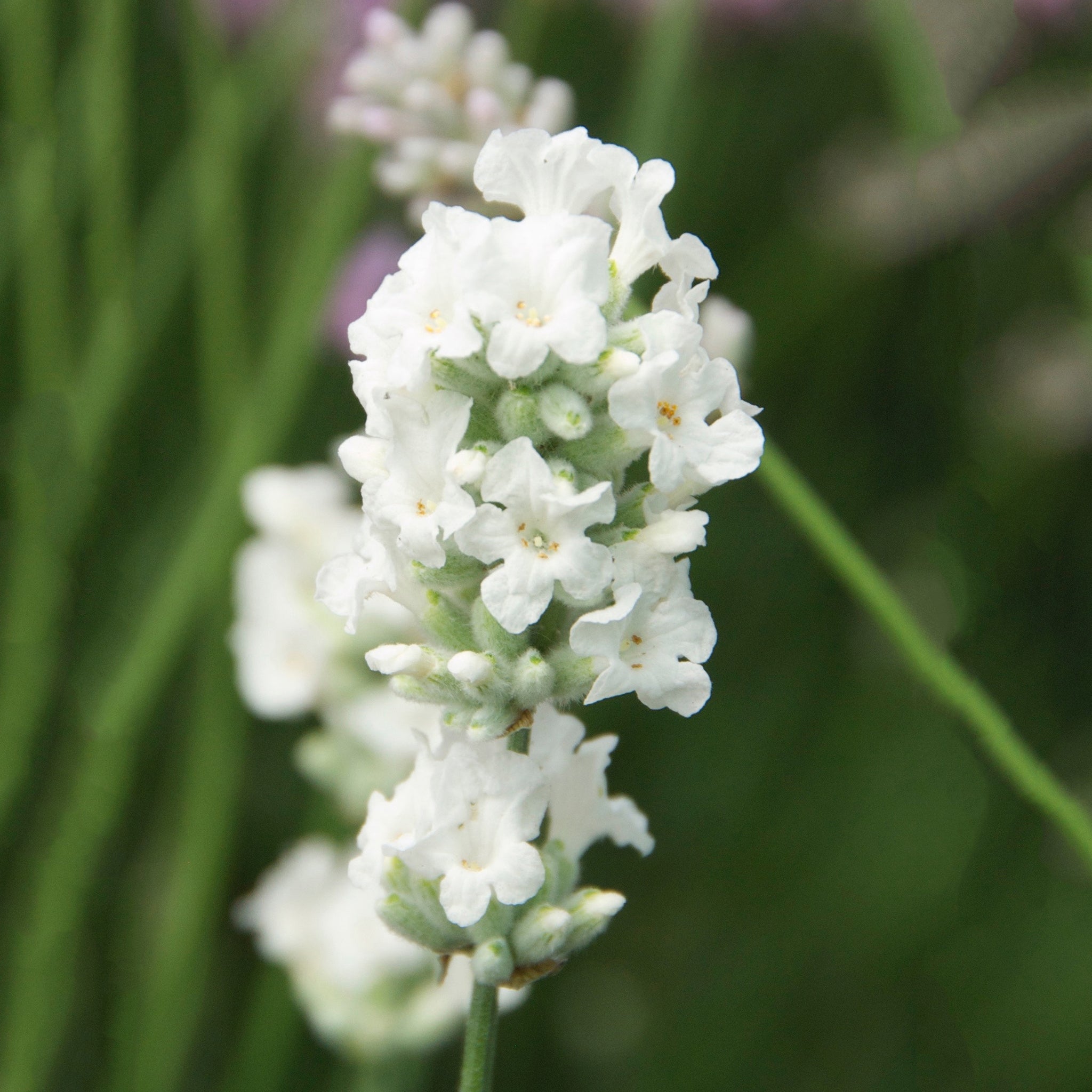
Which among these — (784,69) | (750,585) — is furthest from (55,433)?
(784,69)

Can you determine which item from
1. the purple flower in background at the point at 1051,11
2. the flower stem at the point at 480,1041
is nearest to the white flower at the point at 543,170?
the flower stem at the point at 480,1041

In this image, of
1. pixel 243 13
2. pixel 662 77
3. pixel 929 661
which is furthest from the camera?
pixel 243 13

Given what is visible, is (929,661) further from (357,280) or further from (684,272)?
(357,280)

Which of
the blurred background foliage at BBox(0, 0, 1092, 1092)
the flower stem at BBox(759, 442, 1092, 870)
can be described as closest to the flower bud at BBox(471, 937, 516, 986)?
the flower stem at BBox(759, 442, 1092, 870)

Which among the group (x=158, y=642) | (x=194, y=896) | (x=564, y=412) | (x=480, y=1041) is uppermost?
(x=158, y=642)

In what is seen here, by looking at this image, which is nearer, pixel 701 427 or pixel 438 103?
pixel 701 427

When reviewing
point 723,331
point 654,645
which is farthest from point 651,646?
point 723,331

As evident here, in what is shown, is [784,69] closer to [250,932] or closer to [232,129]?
[232,129]

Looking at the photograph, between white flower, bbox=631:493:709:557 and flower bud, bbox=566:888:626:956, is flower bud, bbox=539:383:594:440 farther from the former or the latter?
flower bud, bbox=566:888:626:956
